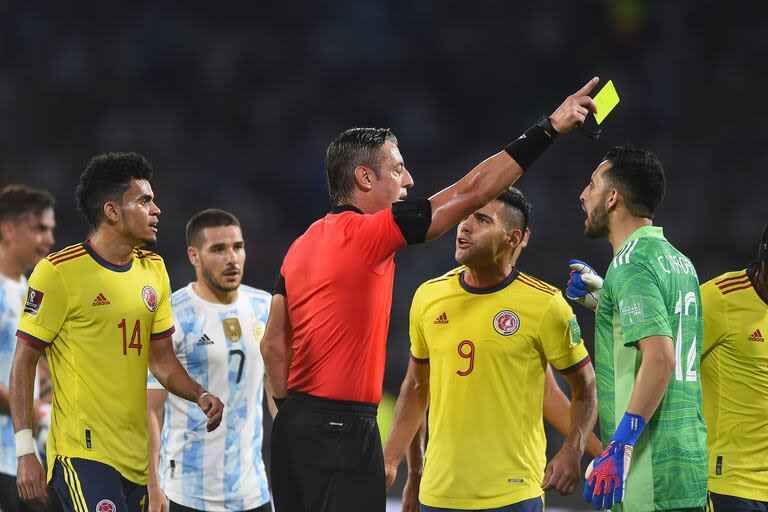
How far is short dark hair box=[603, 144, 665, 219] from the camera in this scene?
408cm

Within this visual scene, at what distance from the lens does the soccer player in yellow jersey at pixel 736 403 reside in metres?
4.52

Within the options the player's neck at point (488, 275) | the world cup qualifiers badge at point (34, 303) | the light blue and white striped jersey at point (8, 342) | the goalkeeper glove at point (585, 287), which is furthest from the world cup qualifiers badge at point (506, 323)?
the light blue and white striped jersey at point (8, 342)

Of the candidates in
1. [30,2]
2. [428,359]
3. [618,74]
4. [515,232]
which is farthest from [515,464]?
[30,2]

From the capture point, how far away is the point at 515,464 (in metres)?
4.51

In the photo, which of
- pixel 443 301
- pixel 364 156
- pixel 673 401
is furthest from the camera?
pixel 443 301

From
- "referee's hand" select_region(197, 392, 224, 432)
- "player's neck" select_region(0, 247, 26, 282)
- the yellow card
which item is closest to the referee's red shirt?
"referee's hand" select_region(197, 392, 224, 432)

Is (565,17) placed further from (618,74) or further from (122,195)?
(122,195)

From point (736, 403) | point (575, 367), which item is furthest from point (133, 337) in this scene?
point (736, 403)

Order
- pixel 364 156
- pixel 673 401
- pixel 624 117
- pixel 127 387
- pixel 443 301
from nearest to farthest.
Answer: pixel 673 401, pixel 364 156, pixel 127 387, pixel 443 301, pixel 624 117

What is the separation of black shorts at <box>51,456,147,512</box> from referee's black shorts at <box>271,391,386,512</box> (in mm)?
840

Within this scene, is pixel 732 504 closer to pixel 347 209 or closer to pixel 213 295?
pixel 347 209

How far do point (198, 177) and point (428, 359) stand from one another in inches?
387

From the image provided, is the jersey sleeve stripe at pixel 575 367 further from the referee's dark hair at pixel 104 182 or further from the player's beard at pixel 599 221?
the referee's dark hair at pixel 104 182

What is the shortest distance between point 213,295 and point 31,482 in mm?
1859
